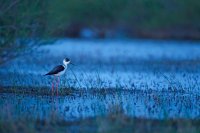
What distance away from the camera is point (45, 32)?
22812 mm

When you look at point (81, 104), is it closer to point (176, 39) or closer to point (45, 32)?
point (45, 32)

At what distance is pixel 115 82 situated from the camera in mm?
20234

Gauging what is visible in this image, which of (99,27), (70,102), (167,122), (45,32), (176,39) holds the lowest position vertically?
(167,122)

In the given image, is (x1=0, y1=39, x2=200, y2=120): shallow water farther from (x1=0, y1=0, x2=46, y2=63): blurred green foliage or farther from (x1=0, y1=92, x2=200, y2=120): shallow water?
(x1=0, y1=0, x2=46, y2=63): blurred green foliage

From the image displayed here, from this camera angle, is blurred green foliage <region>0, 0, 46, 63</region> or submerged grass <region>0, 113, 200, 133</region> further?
blurred green foliage <region>0, 0, 46, 63</region>

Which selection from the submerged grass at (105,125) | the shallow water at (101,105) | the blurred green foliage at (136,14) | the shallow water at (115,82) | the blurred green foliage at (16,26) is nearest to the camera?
the submerged grass at (105,125)

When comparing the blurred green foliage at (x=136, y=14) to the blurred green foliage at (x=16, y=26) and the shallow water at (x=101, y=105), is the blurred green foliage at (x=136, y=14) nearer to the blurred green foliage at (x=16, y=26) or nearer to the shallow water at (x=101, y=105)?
the blurred green foliage at (x=16, y=26)

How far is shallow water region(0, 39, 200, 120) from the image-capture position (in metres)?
14.3

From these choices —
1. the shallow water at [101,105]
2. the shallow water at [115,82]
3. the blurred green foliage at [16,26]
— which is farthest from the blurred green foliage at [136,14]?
the shallow water at [101,105]

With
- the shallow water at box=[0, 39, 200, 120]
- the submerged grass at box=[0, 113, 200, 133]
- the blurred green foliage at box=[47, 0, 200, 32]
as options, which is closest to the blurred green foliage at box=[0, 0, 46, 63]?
the shallow water at box=[0, 39, 200, 120]

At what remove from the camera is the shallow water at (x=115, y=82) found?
14.3 m

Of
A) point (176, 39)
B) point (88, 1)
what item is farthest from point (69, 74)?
point (88, 1)

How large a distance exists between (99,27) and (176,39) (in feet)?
30.8

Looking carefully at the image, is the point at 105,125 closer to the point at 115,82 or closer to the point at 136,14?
the point at 115,82
